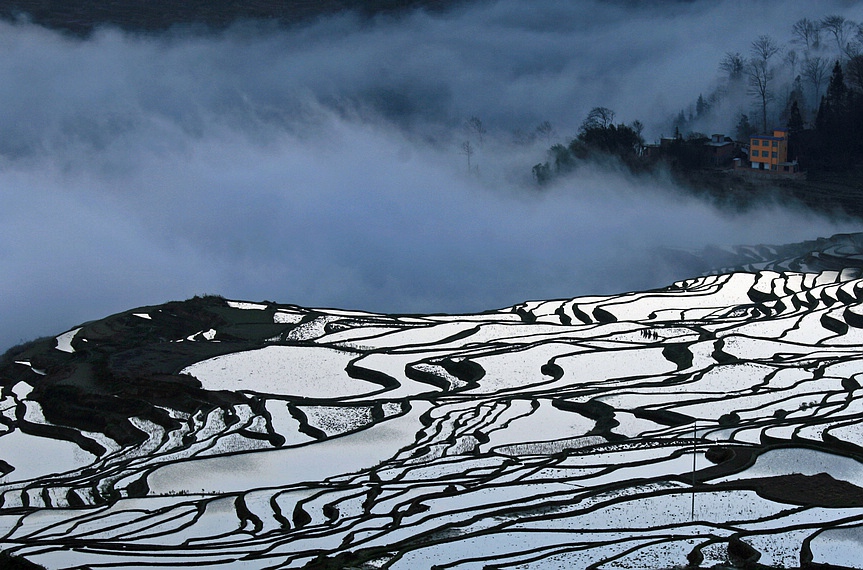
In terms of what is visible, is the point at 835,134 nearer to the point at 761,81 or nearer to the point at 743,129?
the point at 743,129

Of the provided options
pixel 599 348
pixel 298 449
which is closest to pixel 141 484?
pixel 298 449

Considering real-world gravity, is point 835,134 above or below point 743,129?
below

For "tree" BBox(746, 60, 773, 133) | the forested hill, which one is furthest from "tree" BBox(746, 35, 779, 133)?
the forested hill

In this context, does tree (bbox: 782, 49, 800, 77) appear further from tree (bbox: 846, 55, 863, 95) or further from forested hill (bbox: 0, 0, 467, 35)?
forested hill (bbox: 0, 0, 467, 35)

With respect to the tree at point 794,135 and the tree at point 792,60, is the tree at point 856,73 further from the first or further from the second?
the tree at point 794,135

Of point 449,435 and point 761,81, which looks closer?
point 449,435

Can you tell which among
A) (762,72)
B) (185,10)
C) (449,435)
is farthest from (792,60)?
(449,435)
